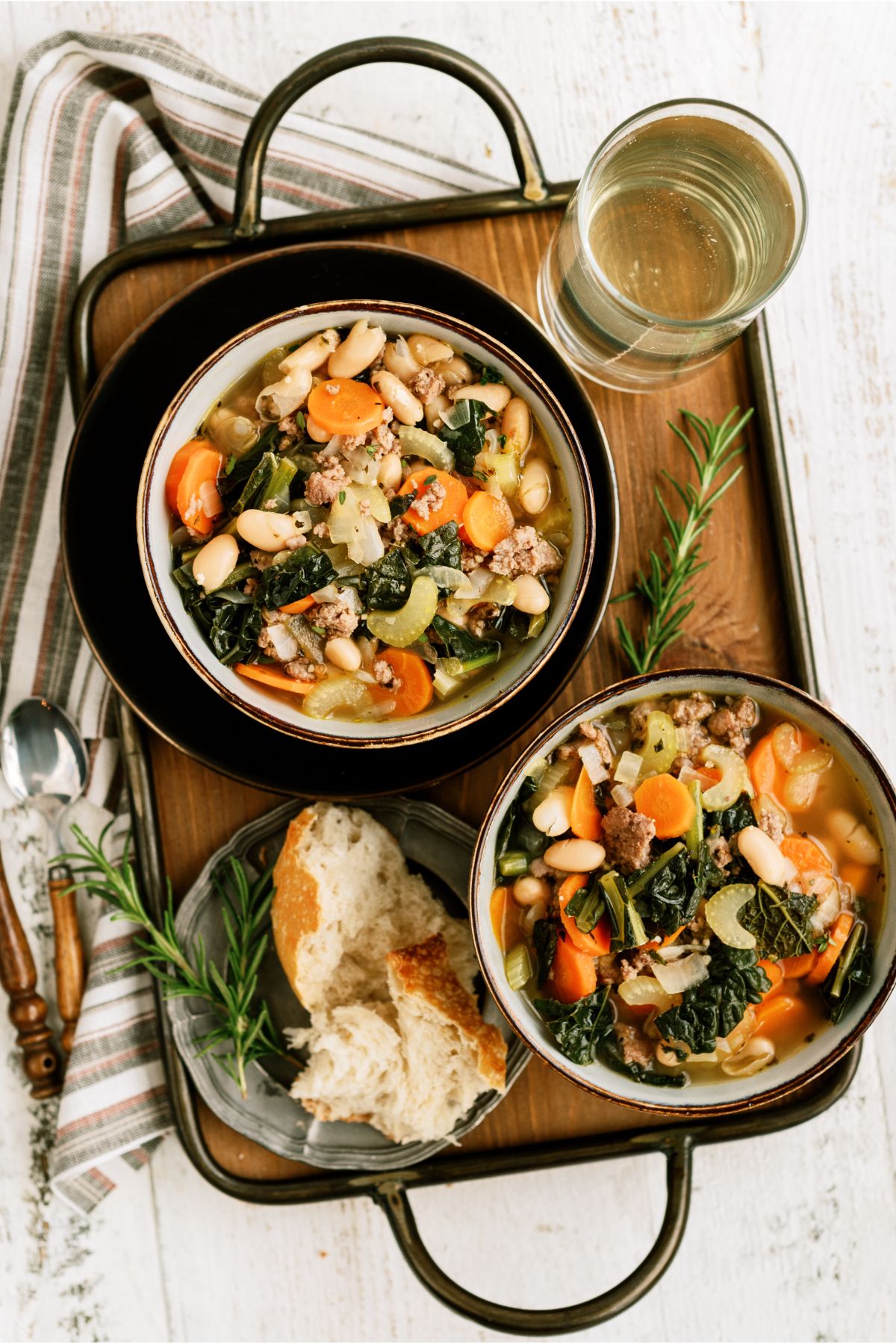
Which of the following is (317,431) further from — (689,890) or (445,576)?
(689,890)

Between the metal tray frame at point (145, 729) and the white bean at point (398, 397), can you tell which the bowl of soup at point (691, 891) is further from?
the white bean at point (398, 397)

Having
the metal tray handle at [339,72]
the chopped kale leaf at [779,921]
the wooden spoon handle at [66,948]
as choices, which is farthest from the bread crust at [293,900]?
the metal tray handle at [339,72]

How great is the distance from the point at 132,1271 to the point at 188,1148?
2.53ft

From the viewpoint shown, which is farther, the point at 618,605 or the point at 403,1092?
the point at 618,605

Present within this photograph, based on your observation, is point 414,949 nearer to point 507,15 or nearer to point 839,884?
point 839,884

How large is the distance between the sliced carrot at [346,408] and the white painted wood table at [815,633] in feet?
3.98

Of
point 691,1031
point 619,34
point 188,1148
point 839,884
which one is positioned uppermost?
point 619,34

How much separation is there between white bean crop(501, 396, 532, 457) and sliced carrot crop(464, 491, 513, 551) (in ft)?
0.42

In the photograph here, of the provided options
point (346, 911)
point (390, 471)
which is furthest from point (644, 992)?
point (390, 471)

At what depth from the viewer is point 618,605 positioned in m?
2.78

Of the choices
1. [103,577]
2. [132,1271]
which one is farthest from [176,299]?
[132,1271]

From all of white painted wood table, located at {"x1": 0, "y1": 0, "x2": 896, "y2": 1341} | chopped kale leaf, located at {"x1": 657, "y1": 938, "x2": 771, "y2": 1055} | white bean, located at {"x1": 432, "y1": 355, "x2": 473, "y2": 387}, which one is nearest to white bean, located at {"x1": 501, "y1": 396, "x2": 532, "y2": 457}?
white bean, located at {"x1": 432, "y1": 355, "x2": 473, "y2": 387}

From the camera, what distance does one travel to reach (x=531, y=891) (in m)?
2.39

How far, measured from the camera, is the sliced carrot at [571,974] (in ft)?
7.62
